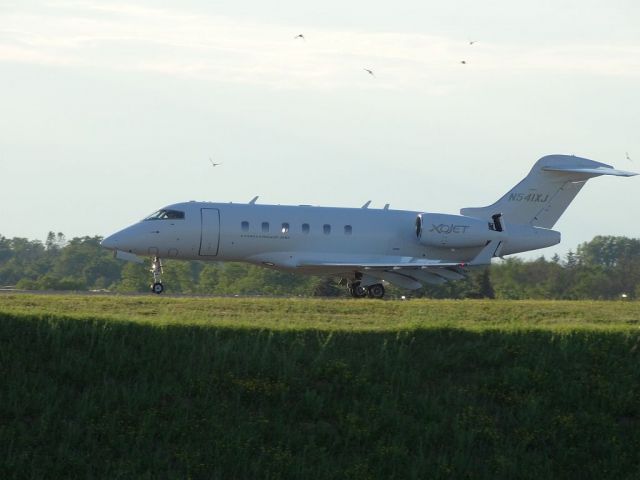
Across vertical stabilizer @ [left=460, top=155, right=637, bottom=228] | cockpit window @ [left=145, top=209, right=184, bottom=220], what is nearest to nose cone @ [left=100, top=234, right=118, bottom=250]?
cockpit window @ [left=145, top=209, right=184, bottom=220]

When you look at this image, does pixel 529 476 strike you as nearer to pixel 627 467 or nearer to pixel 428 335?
pixel 627 467

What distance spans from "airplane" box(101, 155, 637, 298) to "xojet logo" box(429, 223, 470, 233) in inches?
1.2

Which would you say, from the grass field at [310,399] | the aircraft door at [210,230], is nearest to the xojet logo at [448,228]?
the aircraft door at [210,230]

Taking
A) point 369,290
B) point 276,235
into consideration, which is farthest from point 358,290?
point 276,235

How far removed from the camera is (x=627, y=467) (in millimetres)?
21953

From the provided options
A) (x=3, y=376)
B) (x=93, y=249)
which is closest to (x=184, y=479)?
(x=3, y=376)

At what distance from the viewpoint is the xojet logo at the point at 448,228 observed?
40562 millimetres

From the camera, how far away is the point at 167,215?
3831cm

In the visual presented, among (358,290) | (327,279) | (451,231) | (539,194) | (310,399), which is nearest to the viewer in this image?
(310,399)

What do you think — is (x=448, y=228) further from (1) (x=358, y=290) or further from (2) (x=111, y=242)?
(2) (x=111, y=242)

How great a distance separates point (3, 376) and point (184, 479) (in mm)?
3787

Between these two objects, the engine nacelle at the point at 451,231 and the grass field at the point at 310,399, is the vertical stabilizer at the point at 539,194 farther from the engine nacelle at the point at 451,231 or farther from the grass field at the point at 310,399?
the grass field at the point at 310,399

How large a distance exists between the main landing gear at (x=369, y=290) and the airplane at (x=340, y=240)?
0.05ft

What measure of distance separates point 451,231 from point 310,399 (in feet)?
62.7
